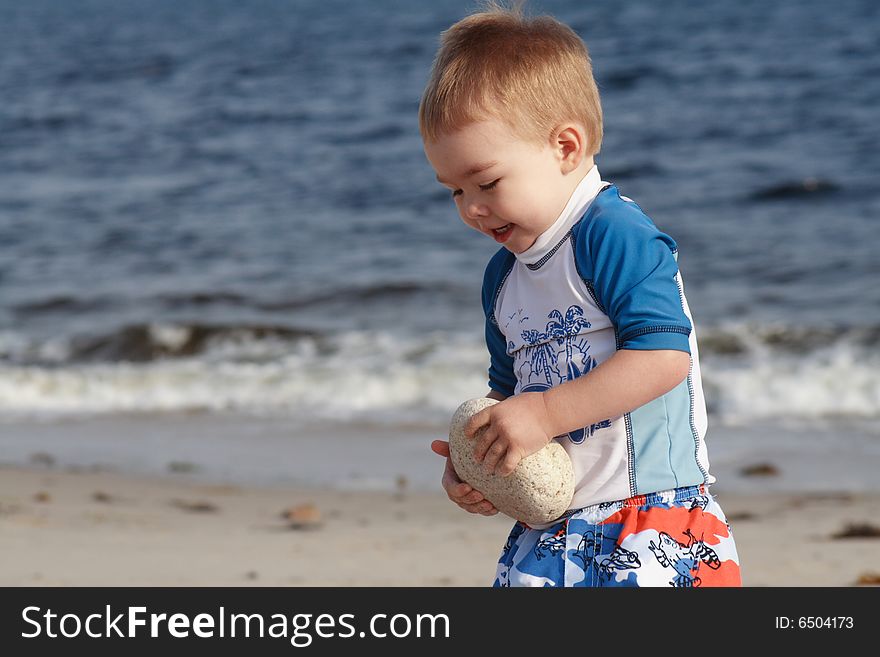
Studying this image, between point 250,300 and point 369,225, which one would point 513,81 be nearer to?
point 250,300

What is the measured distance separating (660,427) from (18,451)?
5.34 m

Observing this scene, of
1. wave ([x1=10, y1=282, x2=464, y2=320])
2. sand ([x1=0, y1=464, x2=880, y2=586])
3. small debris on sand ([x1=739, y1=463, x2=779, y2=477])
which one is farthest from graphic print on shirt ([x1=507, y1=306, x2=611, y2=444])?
wave ([x1=10, y1=282, x2=464, y2=320])

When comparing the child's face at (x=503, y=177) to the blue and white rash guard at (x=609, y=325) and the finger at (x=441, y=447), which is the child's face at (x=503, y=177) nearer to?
the blue and white rash guard at (x=609, y=325)

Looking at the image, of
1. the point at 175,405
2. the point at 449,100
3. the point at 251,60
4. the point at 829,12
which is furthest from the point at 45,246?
the point at 829,12

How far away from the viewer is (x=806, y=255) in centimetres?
1048

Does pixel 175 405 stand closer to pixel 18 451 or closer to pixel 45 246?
pixel 18 451

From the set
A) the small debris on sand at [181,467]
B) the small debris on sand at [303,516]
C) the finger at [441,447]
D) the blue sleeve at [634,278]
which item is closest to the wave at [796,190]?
the small debris on sand at [181,467]

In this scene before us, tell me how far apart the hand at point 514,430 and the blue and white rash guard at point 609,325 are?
142 mm

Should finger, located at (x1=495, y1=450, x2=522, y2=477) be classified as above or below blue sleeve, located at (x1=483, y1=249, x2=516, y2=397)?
below

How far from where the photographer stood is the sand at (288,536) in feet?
15.0

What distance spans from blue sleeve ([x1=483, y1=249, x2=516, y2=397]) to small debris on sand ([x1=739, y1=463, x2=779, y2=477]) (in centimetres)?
358

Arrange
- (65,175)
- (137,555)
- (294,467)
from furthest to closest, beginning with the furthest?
(65,175) < (294,467) < (137,555)

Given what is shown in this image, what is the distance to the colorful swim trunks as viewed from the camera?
2.30m

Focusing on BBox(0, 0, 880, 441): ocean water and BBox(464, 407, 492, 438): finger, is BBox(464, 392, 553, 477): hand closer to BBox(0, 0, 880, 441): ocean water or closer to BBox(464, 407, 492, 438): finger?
BBox(464, 407, 492, 438): finger
